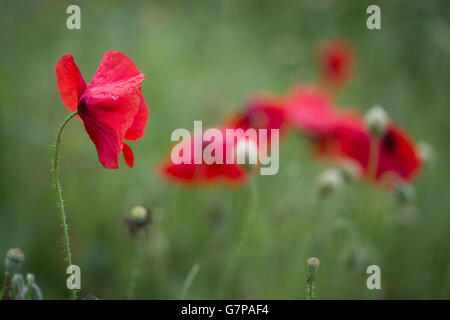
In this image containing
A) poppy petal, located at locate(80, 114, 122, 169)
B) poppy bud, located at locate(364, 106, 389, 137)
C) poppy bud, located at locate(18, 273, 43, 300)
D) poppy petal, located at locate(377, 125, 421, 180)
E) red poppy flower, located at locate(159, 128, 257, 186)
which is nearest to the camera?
poppy petal, located at locate(80, 114, 122, 169)

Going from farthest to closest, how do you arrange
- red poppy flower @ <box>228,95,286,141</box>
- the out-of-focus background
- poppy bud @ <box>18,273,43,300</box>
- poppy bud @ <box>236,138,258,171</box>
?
red poppy flower @ <box>228,95,286,141</box> → the out-of-focus background → poppy bud @ <box>236,138,258,171</box> → poppy bud @ <box>18,273,43,300</box>

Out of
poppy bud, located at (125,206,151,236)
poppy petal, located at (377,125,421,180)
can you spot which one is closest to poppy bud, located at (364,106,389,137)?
poppy petal, located at (377,125,421,180)

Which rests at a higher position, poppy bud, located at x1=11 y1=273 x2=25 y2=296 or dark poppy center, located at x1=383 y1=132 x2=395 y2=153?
dark poppy center, located at x1=383 y1=132 x2=395 y2=153

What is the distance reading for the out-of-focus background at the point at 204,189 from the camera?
1.80m

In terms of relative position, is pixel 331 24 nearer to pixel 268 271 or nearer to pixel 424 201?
pixel 424 201

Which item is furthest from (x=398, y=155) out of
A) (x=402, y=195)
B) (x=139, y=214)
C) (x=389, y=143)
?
(x=139, y=214)

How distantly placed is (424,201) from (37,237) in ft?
6.24

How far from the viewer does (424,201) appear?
98.6 inches

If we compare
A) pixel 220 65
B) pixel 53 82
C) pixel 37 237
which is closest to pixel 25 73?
pixel 53 82

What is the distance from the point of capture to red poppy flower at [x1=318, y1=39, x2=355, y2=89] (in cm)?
328

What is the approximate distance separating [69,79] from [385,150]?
4.29 feet

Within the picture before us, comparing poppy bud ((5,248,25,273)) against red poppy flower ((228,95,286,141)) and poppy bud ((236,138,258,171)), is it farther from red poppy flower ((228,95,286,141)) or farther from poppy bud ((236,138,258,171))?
red poppy flower ((228,95,286,141))

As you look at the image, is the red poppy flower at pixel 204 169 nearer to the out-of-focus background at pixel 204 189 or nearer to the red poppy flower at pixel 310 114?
the out-of-focus background at pixel 204 189

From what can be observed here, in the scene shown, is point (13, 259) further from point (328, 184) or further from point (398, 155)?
point (398, 155)
